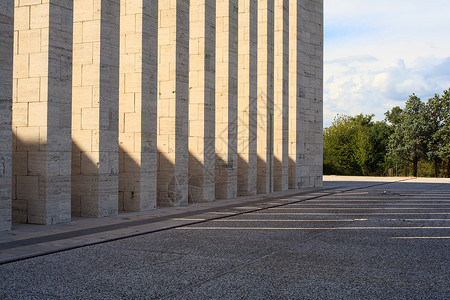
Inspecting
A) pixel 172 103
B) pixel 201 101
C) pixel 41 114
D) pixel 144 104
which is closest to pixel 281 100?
pixel 201 101

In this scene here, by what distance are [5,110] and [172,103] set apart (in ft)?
29.5

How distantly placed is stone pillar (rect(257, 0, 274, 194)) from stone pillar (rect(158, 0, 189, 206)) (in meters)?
9.04

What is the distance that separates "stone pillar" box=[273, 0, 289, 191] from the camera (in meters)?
32.2

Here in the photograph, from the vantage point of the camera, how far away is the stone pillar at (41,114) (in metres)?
15.0

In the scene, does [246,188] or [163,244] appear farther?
[246,188]

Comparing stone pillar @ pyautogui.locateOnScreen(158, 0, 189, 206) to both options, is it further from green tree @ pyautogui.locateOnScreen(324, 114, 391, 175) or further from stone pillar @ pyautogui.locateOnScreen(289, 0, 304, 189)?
green tree @ pyautogui.locateOnScreen(324, 114, 391, 175)

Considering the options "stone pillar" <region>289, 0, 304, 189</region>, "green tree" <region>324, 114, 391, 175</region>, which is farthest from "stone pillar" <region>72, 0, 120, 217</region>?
"green tree" <region>324, 114, 391, 175</region>

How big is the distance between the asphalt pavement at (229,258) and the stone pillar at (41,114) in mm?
1039

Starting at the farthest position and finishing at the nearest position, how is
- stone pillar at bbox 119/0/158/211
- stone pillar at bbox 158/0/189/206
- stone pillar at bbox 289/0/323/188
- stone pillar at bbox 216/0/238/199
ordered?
stone pillar at bbox 289/0/323/188 → stone pillar at bbox 216/0/238/199 → stone pillar at bbox 158/0/189/206 → stone pillar at bbox 119/0/158/211

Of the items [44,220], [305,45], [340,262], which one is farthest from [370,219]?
[305,45]

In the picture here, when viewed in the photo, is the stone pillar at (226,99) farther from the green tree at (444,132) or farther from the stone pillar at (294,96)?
the green tree at (444,132)

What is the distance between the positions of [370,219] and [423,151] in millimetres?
59081

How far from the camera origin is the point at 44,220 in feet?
48.6

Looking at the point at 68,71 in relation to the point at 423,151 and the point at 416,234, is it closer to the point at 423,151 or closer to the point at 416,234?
the point at 416,234
